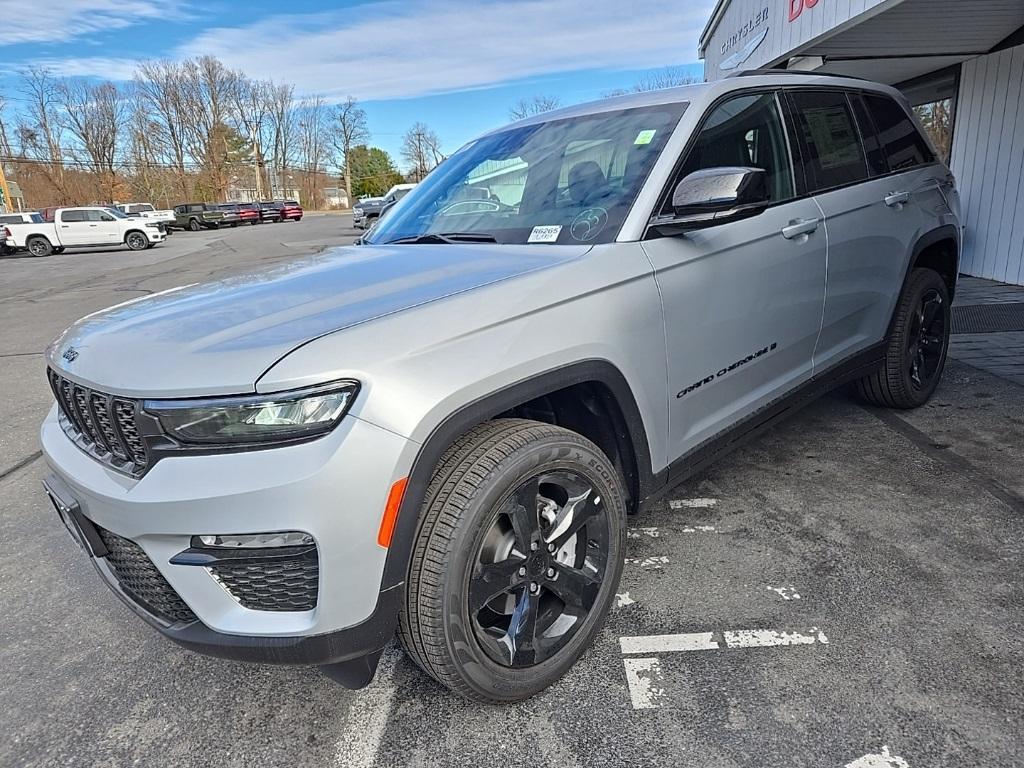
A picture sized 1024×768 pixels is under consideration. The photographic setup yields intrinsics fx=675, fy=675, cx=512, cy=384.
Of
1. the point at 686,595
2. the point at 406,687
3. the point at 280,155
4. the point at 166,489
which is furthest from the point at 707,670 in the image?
the point at 280,155

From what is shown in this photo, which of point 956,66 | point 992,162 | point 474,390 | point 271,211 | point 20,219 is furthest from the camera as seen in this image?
point 271,211

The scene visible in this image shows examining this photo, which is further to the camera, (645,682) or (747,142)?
(747,142)

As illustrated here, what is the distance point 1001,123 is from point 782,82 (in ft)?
22.0

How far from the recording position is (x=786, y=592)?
8.15 ft

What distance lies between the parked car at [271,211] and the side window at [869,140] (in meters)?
50.5

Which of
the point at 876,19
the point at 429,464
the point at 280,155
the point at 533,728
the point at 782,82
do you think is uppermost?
the point at 280,155

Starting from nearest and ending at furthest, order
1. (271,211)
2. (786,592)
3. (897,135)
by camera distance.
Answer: (786,592), (897,135), (271,211)

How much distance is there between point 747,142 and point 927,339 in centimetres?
216

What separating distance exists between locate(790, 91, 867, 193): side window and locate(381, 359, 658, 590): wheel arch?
1639mm

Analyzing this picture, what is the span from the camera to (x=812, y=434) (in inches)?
156

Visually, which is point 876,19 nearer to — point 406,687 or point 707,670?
point 707,670

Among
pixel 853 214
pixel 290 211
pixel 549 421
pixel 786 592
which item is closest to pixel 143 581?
pixel 549 421

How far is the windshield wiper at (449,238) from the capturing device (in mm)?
2576

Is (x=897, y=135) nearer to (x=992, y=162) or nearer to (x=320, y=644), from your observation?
(x=320, y=644)
